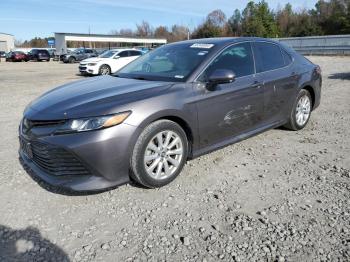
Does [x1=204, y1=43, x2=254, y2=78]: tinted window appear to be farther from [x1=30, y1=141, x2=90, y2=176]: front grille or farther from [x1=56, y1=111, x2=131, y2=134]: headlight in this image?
[x1=30, y1=141, x2=90, y2=176]: front grille

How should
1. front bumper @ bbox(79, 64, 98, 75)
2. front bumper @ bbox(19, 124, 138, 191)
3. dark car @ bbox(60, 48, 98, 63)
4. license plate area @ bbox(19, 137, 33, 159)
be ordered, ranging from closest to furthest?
1. front bumper @ bbox(19, 124, 138, 191)
2. license plate area @ bbox(19, 137, 33, 159)
3. front bumper @ bbox(79, 64, 98, 75)
4. dark car @ bbox(60, 48, 98, 63)

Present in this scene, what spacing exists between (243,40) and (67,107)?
2672mm

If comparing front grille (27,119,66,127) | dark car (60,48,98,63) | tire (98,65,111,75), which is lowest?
front grille (27,119,66,127)

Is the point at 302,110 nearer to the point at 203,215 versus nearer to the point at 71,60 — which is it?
the point at 203,215

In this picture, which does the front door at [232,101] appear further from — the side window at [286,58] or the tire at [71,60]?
the tire at [71,60]

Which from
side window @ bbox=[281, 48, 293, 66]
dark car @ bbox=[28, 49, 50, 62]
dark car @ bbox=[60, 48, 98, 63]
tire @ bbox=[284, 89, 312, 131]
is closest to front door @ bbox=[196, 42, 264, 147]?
side window @ bbox=[281, 48, 293, 66]

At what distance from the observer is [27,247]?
2.74m

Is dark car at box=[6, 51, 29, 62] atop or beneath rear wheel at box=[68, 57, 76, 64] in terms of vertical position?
atop

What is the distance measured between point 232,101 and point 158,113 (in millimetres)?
1154

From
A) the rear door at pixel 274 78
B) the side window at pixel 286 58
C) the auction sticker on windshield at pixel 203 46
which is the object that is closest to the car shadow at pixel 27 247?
the auction sticker on windshield at pixel 203 46

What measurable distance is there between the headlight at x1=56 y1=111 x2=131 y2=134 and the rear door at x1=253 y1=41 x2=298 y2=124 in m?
2.36

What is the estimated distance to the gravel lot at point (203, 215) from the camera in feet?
8.73

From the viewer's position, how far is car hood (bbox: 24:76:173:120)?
327cm

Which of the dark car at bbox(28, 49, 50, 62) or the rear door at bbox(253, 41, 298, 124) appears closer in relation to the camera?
the rear door at bbox(253, 41, 298, 124)
